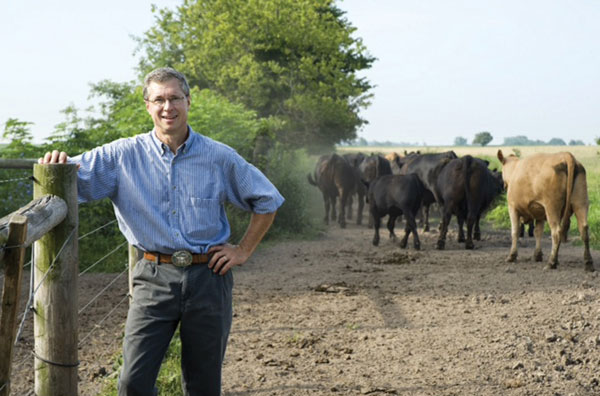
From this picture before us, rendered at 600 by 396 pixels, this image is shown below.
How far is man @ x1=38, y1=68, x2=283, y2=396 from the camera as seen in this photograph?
3.55 metres

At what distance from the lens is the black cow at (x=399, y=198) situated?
13.8 m

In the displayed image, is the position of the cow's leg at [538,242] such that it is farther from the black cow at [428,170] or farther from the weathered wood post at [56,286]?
the weathered wood post at [56,286]

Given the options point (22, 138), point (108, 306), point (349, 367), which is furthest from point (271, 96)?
point (349, 367)

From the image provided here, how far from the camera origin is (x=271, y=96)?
3600cm

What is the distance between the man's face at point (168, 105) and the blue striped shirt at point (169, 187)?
4.0 inches

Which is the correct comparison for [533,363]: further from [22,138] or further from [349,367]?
[22,138]

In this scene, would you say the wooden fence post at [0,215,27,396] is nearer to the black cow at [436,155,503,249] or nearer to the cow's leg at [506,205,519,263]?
the cow's leg at [506,205,519,263]

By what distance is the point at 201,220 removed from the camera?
11.9ft

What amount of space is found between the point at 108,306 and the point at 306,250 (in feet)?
18.9

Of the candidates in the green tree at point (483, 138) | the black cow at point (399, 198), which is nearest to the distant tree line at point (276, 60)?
the black cow at point (399, 198)

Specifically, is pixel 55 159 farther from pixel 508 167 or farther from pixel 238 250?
pixel 508 167

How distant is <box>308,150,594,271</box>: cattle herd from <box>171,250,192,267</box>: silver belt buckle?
8340 mm

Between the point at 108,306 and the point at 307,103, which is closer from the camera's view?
the point at 108,306

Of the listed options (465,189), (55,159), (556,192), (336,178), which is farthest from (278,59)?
(55,159)
